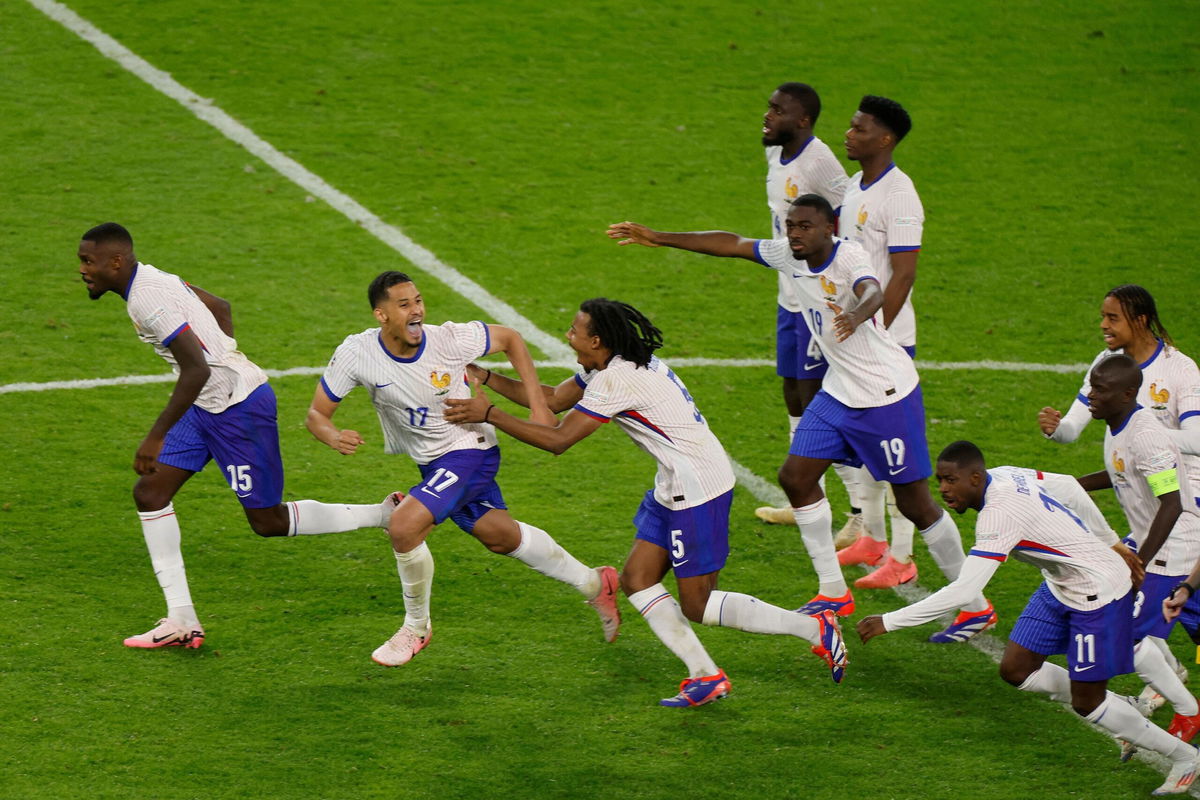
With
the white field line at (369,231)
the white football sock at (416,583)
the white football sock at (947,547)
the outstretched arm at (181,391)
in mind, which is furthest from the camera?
the white field line at (369,231)

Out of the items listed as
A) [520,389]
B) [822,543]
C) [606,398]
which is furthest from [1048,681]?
[520,389]

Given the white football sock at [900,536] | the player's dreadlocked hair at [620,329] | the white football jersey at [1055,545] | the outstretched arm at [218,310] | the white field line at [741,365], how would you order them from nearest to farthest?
the white football jersey at [1055,545], the player's dreadlocked hair at [620,329], the outstretched arm at [218,310], the white football sock at [900,536], the white field line at [741,365]

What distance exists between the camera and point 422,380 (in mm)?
6668

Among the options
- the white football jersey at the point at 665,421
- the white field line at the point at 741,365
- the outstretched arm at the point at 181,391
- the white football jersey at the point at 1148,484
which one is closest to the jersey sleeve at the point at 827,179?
the white football jersey at the point at 665,421

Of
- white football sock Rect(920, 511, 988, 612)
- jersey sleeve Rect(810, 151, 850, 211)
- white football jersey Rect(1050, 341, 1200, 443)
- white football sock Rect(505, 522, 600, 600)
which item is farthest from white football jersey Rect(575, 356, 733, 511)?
jersey sleeve Rect(810, 151, 850, 211)

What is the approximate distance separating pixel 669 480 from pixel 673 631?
66 centimetres

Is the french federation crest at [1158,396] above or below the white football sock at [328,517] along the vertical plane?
above

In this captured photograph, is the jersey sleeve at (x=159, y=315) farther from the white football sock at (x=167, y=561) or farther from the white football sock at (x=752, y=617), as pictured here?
the white football sock at (x=752, y=617)

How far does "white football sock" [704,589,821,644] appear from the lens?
6.47 meters

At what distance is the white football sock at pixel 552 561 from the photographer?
22.7ft

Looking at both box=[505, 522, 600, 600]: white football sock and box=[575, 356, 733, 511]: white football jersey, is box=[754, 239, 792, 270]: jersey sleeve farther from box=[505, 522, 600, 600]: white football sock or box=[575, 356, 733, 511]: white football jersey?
box=[505, 522, 600, 600]: white football sock

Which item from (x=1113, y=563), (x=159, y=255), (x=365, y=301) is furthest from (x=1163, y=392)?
(x=159, y=255)

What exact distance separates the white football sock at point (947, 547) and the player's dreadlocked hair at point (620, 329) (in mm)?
1689

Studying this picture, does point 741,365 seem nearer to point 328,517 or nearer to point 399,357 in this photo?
point 328,517
